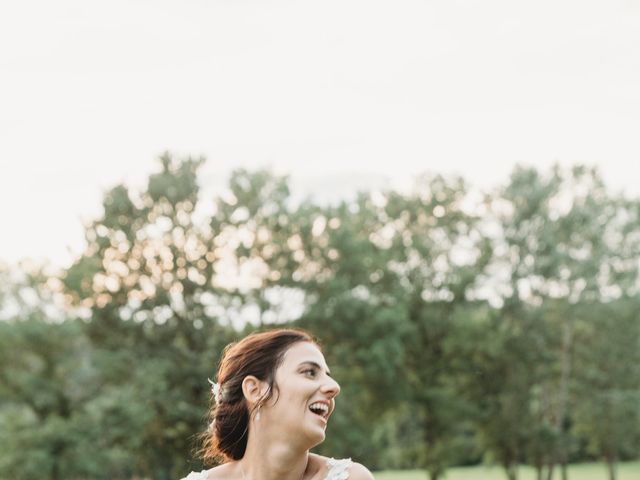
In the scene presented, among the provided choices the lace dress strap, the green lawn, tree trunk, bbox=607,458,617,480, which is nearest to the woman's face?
the lace dress strap

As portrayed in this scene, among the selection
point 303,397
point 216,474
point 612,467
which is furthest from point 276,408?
point 612,467

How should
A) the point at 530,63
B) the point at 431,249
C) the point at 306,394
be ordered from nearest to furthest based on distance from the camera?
1. the point at 306,394
2. the point at 431,249
3. the point at 530,63

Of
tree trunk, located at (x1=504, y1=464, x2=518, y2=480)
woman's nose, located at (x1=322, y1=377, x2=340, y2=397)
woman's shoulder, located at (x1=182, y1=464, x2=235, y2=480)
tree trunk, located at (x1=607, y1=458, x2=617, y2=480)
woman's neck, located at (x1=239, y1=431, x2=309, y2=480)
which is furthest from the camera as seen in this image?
tree trunk, located at (x1=607, y1=458, x2=617, y2=480)

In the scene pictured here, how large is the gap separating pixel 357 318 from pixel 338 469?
3037cm

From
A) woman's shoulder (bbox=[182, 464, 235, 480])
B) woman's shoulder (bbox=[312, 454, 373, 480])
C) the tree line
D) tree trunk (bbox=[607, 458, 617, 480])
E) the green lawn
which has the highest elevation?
woman's shoulder (bbox=[312, 454, 373, 480])

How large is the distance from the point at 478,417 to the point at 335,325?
8451mm

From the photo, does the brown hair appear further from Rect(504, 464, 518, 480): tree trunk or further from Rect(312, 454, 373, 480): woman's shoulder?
Rect(504, 464, 518, 480): tree trunk

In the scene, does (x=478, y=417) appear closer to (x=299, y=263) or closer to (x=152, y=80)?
(x=299, y=263)

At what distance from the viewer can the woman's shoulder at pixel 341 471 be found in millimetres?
3537

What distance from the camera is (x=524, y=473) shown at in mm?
56969

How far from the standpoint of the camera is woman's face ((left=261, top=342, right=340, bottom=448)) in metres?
3.36

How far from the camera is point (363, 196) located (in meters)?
39.6

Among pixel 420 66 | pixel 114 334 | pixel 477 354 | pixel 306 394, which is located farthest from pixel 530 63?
pixel 306 394

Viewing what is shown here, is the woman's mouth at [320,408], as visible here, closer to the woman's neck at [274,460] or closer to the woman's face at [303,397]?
the woman's face at [303,397]
